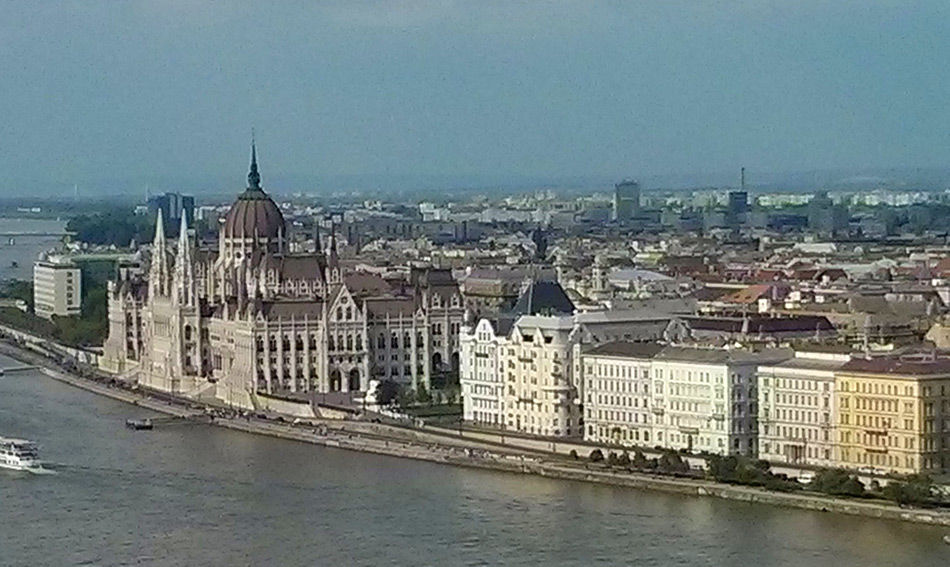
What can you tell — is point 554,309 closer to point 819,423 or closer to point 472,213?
point 819,423

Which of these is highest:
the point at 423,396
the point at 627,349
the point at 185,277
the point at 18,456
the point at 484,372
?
the point at 185,277

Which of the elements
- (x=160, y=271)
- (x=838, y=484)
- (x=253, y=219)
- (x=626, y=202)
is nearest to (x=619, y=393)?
(x=838, y=484)

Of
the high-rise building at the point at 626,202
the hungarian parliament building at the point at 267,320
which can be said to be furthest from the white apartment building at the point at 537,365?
the high-rise building at the point at 626,202

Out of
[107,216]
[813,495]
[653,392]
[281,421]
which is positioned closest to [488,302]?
[281,421]

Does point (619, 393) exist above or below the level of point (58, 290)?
below

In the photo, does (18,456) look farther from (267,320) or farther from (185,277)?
(185,277)

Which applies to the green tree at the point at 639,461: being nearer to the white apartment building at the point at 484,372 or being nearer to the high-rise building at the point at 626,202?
the white apartment building at the point at 484,372
